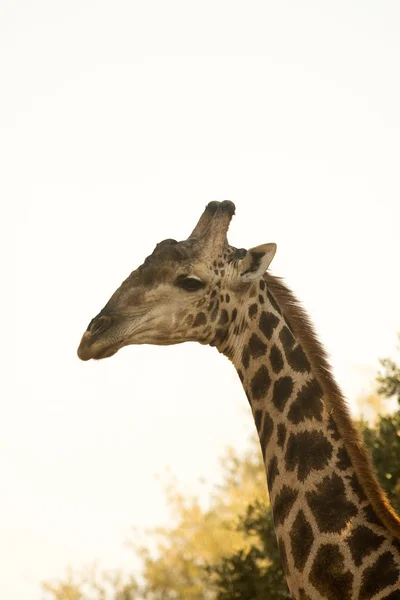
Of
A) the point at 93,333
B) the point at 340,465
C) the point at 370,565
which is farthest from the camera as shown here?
the point at 93,333

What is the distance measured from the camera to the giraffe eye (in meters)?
8.25

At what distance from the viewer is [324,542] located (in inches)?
272

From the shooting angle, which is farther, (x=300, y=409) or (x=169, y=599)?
(x=169, y=599)

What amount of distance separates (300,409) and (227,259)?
5.40 feet

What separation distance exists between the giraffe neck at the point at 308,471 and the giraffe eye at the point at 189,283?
453 mm

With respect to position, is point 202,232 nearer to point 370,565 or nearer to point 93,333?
point 93,333

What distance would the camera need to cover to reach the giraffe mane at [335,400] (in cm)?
696

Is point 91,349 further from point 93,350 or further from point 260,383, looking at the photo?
point 260,383

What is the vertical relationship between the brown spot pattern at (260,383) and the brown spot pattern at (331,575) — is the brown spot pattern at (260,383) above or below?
above

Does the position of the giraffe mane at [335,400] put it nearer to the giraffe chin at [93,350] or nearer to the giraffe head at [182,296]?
Result: the giraffe head at [182,296]

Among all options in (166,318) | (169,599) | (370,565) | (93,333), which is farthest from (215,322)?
(169,599)

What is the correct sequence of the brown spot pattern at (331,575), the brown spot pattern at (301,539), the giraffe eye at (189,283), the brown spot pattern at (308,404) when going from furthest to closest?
the giraffe eye at (189,283)
the brown spot pattern at (308,404)
the brown spot pattern at (301,539)
the brown spot pattern at (331,575)

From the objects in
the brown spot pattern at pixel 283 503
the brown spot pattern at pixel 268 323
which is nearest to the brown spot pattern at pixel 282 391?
the brown spot pattern at pixel 268 323

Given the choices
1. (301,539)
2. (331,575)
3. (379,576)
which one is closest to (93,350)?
(301,539)
